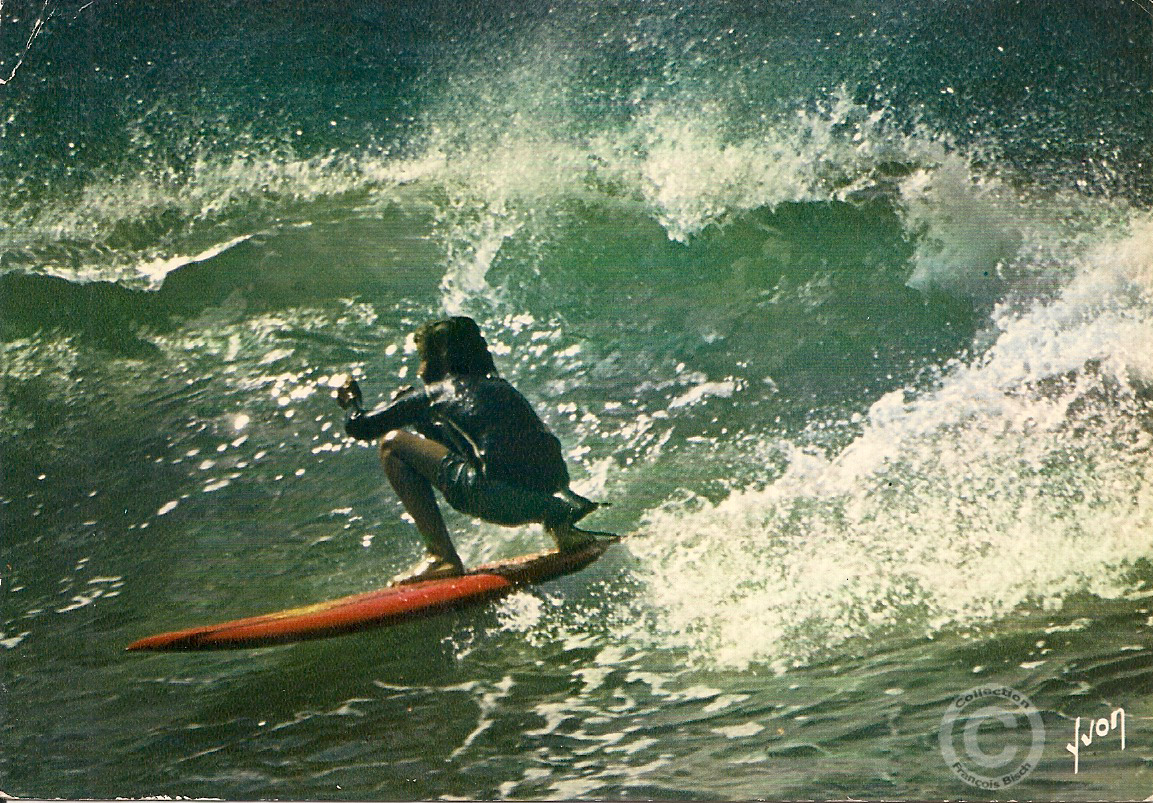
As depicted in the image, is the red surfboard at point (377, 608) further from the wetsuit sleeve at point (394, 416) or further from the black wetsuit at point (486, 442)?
the wetsuit sleeve at point (394, 416)

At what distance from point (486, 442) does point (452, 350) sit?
269 mm

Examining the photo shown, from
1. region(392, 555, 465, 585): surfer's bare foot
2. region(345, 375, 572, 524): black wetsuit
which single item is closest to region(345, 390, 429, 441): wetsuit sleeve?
region(345, 375, 572, 524): black wetsuit

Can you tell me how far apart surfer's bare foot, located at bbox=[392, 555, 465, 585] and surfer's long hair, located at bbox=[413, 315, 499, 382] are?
480mm

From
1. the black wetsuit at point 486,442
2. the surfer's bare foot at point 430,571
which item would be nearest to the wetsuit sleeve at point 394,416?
the black wetsuit at point 486,442

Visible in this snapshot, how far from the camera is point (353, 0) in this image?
9.05 feet

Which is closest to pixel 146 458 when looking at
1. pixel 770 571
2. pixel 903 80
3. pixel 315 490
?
pixel 315 490

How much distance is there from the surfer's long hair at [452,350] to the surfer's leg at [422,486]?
0.19 m

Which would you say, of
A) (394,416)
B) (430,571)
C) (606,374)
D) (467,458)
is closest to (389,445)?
(394,416)

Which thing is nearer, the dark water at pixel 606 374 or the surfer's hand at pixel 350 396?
the dark water at pixel 606 374

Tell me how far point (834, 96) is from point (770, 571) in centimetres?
129

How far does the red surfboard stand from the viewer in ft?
8.46

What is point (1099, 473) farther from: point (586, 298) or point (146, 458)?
point (146, 458)

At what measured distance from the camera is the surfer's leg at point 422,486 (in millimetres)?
2643

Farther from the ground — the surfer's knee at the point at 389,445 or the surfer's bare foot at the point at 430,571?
the surfer's knee at the point at 389,445
